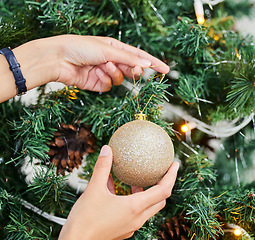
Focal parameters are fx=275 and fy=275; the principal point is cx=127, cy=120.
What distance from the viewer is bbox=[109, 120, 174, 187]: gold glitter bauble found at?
0.63m

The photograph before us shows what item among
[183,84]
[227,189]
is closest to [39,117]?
[183,84]

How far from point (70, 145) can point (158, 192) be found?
0.37m

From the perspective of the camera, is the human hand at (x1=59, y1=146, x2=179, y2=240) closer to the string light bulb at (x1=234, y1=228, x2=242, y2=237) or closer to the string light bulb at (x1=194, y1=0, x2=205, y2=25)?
the string light bulb at (x1=234, y1=228, x2=242, y2=237)

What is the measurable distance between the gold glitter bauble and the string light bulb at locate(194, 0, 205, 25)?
451mm

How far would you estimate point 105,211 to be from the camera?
60 cm

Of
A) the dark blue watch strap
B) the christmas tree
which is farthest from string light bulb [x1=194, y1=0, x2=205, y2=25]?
the dark blue watch strap

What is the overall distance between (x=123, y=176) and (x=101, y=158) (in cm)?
7

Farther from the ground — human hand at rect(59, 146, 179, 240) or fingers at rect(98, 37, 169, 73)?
fingers at rect(98, 37, 169, 73)

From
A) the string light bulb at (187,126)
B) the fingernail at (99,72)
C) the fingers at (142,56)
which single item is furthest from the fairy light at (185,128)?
the fingernail at (99,72)

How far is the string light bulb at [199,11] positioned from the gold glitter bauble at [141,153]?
17.8 inches

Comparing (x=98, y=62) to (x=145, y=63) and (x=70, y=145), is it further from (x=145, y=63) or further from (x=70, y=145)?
(x=70, y=145)

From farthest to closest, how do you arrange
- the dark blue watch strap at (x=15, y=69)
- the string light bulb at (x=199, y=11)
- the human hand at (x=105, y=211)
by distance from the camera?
the string light bulb at (x=199, y=11), the dark blue watch strap at (x=15, y=69), the human hand at (x=105, y=211)

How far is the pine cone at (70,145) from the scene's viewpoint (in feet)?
2.89

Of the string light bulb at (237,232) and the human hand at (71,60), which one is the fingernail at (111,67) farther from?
the string light bulb at (237,232)
